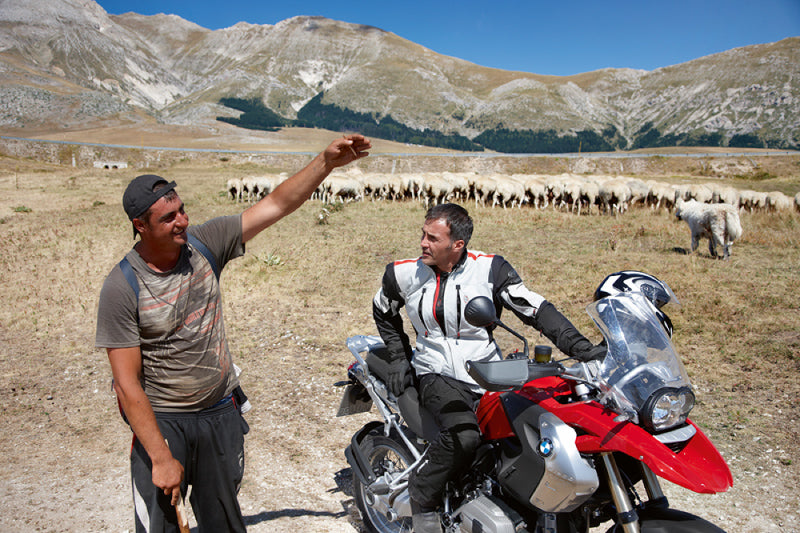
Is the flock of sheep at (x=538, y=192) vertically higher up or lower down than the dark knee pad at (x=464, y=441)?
higher up

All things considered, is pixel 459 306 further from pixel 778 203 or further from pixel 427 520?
pixel 778 203

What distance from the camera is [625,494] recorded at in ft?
6.53

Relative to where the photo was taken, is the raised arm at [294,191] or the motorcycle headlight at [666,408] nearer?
the motorcycle headlight at [666,408]

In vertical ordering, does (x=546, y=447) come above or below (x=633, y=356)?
below

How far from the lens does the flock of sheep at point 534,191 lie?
2131 cm

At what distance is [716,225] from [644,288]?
38.5 ft

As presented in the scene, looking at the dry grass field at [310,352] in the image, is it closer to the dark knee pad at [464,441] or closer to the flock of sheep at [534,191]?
the dark knee pad at [464,441]

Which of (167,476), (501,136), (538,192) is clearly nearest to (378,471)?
(167,476)

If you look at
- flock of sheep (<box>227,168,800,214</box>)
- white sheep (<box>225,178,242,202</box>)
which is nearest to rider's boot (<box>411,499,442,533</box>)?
flock of sheep (<box>227,168,800,214</box>)

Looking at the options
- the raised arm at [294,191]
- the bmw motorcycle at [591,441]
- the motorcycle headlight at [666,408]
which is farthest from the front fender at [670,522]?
the raised arm at [294,191]

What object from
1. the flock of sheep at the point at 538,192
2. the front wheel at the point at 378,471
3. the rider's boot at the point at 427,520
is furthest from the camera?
the flock of sheep at the point at 538,192

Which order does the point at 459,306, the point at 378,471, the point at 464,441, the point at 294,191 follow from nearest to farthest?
the point at 464,441 → the point at 294,191 → the point at 459,306 → the point at 378,471

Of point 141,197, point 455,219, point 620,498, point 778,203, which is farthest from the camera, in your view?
point 778,203

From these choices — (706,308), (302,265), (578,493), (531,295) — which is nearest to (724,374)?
(706,308)
